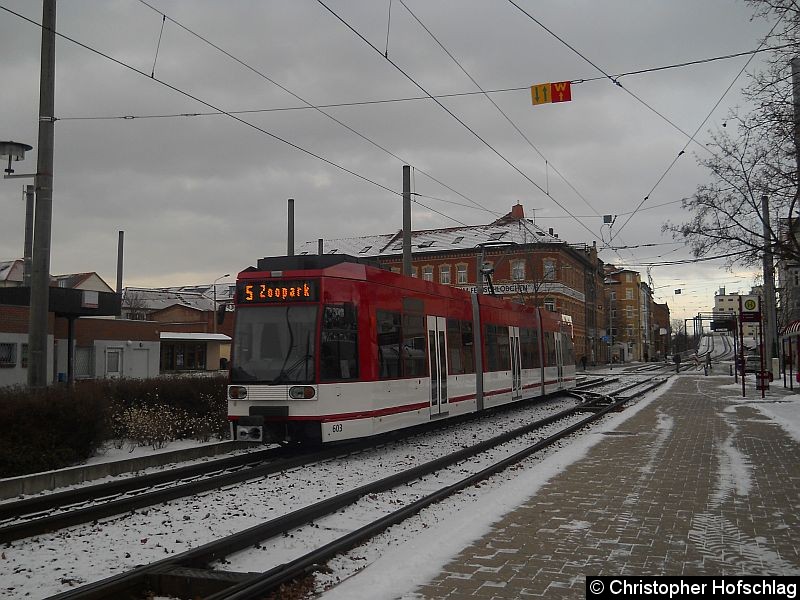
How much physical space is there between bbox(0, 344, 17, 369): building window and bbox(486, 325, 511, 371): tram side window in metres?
16.6

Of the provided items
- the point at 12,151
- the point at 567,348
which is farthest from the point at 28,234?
the point at 567,348

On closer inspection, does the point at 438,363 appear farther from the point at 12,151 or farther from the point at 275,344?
the point at 12,151

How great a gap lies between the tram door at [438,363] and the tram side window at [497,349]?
312 cm

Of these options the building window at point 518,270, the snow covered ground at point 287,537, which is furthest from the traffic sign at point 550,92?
the building window at point 518,270

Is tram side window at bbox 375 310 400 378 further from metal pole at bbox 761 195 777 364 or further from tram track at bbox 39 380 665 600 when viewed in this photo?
metal pole at bbox 761 195 777 364

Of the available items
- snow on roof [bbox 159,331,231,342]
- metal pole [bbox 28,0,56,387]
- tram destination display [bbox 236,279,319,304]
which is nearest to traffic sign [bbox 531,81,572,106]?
tram destination display [bbox 236,279,319,304]

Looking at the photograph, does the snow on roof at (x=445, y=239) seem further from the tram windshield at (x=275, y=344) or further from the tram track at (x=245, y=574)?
the tram track at (x=245, y=574)

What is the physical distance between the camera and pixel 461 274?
234 ft

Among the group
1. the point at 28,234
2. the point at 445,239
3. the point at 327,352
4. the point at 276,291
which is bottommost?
the point at 327,352

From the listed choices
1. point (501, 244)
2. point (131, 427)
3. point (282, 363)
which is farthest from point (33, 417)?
point (501, 244)

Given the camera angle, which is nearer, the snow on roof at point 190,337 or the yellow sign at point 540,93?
the yellow sign at point 540,93

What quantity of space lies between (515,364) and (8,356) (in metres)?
17.1

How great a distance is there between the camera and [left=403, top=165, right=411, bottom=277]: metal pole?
75.1 feet

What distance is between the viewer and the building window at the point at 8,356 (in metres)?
24.4
